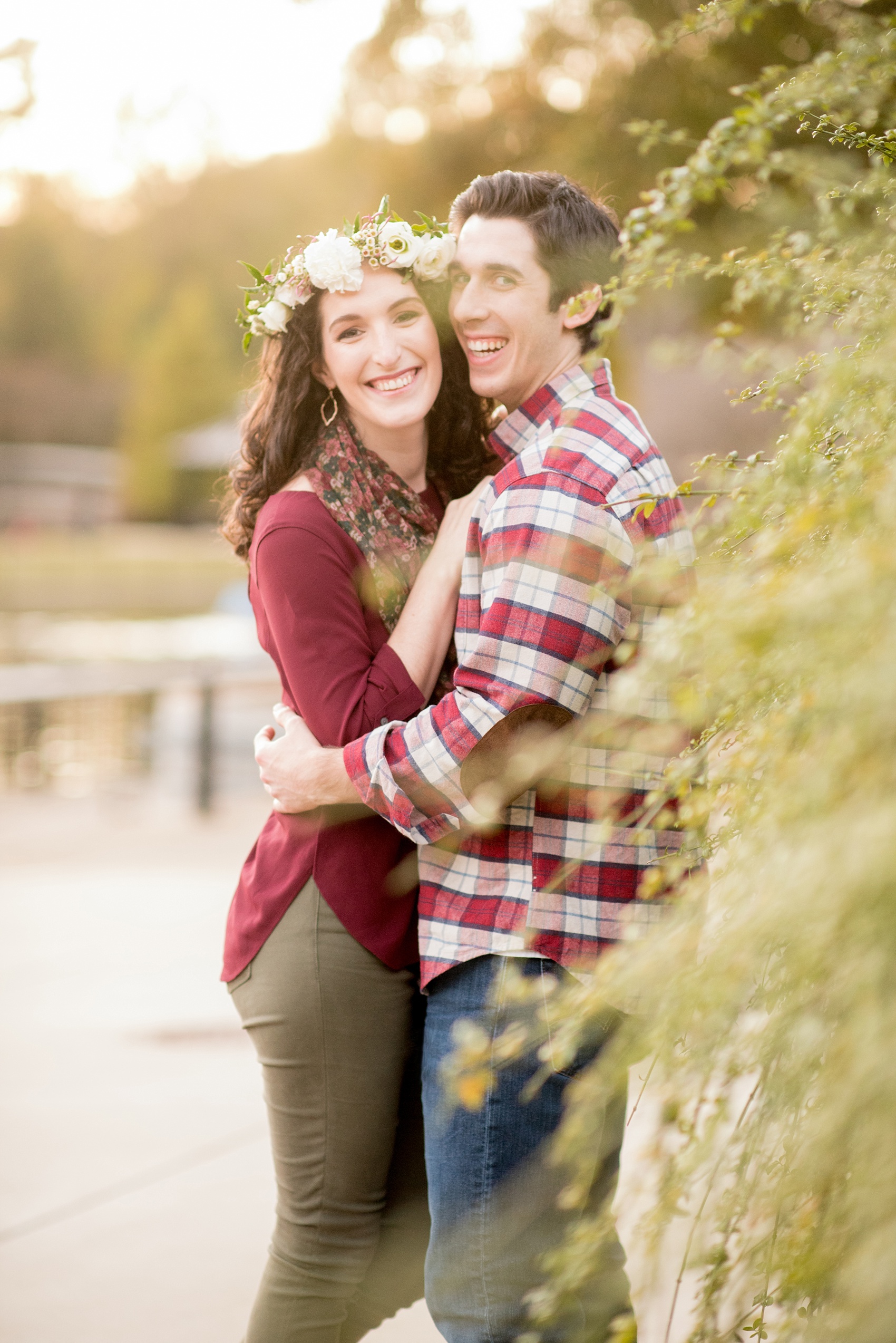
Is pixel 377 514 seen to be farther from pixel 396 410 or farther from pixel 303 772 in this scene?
pixel 303 772

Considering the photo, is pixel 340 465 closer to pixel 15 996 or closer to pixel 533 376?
pixel 533 376

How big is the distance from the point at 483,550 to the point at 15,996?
332 cm

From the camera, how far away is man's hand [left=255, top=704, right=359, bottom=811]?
1810 mm

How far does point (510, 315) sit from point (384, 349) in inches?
8.6

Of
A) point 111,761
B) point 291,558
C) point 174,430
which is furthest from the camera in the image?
point 174,430

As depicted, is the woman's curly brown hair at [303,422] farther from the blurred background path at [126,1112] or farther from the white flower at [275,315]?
the blurred background path at [126,1112]

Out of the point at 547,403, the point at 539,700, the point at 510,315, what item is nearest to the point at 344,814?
the point at 539,700

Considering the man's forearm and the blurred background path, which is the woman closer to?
the man's forearm

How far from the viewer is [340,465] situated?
6.62 feet

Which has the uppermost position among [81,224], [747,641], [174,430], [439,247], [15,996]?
[81,224]

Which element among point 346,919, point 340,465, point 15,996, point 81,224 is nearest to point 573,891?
point 346,919

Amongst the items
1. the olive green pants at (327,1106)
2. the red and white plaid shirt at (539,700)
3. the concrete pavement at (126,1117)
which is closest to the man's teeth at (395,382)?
the red and white plaid shirt at (539,700)

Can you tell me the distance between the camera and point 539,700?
1635mm

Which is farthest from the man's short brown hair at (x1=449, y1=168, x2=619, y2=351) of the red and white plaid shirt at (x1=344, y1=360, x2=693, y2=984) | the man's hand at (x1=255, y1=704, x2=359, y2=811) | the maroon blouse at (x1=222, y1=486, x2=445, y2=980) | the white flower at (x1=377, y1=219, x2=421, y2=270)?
the man's hand at (x1=255, y1=704, x2=359, y2=811)
